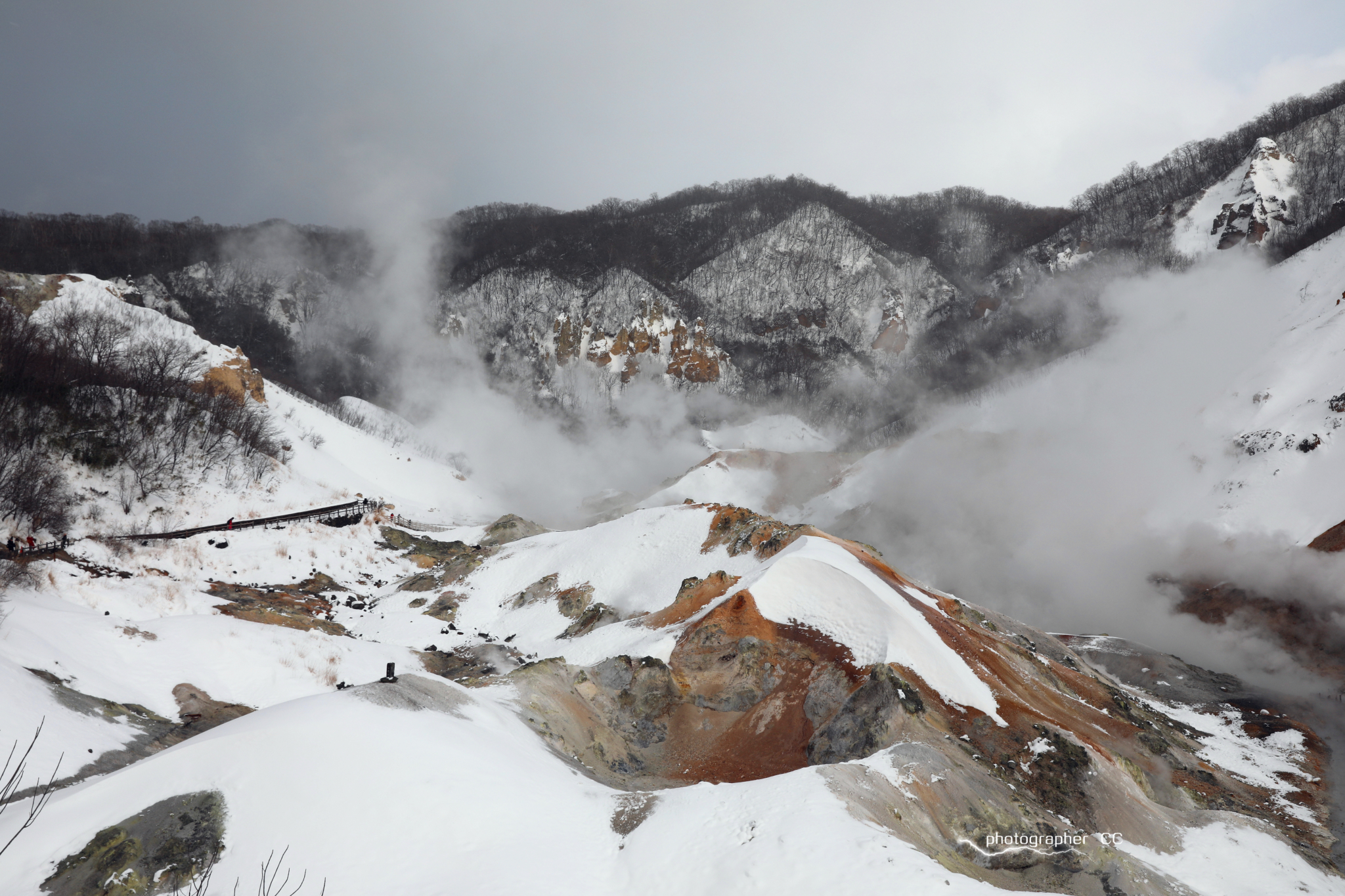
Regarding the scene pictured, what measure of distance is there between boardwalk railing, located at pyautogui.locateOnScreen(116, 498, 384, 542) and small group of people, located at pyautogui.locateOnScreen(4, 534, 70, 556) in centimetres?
332

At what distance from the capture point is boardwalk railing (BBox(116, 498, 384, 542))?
3403 centimetres

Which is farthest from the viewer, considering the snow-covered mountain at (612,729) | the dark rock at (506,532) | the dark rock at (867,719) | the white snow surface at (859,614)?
the dark rock at (506,532)

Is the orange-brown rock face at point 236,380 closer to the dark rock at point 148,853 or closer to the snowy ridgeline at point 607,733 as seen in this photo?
the snowy ridgeline at point 607,733

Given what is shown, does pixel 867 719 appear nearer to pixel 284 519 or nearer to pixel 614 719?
pixel 614 719

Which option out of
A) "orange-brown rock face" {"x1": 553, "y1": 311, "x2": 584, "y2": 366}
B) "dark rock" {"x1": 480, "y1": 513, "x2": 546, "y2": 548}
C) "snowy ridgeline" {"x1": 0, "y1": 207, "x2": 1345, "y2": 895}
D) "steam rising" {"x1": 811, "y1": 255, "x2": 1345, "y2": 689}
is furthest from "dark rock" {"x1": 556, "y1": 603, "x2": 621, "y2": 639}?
"orange-brown rock face" {"x1": 553, "y1": 311, "x2": 584, "y2": 366}

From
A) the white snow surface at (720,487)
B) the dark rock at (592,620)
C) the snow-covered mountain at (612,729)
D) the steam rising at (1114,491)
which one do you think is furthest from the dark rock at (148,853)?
the white snow surface at (720,487)

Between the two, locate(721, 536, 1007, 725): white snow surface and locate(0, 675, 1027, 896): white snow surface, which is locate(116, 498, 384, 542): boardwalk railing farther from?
locate(721, 536, 1007, 725): white snow surface

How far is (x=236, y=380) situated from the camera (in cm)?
5900

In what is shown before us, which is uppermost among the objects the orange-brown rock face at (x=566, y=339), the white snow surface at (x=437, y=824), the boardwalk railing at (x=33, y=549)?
the orange-brown rock face at (x=566, y=339)

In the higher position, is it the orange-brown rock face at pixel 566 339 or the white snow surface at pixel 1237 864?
the orange-brown rock face at pixel 566 339

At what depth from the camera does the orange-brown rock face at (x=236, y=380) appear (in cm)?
5544

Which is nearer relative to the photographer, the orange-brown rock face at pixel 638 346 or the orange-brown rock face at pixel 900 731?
the orange-brown rock face at pixel 900 731

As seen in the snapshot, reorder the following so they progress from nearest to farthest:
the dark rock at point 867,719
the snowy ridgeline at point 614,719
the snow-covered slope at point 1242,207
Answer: the snowy ridgeline at point 614,719 < the dark rock at point 867,719 < the snow-covered slope at point 1242,207

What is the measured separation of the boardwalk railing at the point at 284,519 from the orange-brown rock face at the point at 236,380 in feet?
54.3
